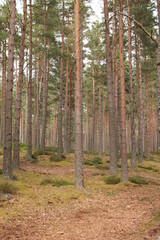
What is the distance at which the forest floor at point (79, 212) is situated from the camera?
5.01 m

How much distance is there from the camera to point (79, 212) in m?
6.63

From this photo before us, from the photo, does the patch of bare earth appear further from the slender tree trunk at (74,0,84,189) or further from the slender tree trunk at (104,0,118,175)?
the slender tree trunk at (104,0,118,175)

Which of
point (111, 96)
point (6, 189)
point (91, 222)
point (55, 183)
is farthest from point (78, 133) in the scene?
point (111, 96)

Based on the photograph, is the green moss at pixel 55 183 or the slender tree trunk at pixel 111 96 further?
the slender tree trunk at pixel 111 96

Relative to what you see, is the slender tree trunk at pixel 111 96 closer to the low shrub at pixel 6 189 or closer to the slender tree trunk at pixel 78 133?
the slender tree trunk at pixel 78 133

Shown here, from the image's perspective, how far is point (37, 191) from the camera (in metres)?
8.33

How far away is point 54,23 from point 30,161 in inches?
443

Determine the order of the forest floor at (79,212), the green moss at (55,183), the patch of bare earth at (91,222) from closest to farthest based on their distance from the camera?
the patch of bare earth at (91,222) → the forest floor at (79,212) → the green moss at (55,183)

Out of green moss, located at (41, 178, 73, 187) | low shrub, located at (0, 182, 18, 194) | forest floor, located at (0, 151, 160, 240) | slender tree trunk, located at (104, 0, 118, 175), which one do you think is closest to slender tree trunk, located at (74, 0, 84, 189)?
forest floor, located at (0, 151, 160, 240)

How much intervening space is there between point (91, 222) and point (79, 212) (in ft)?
2.85

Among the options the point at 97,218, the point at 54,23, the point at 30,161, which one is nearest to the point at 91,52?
the point at 54,23

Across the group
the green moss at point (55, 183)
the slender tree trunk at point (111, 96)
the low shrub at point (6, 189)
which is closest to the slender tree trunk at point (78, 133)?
the green moss at point (55, 183)

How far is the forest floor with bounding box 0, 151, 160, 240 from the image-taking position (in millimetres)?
5012

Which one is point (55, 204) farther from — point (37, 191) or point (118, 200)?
point (118, 200)
